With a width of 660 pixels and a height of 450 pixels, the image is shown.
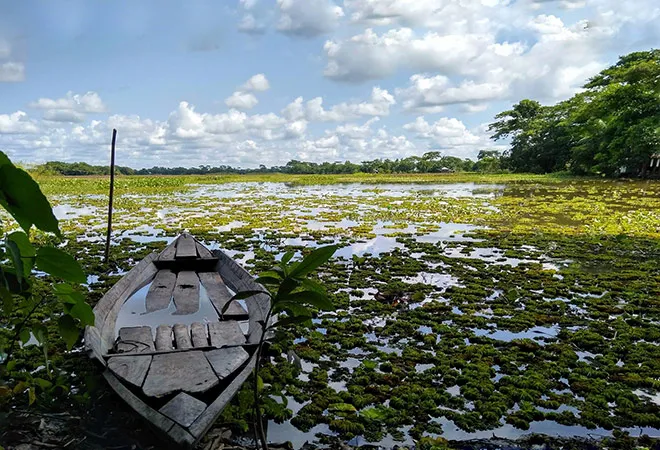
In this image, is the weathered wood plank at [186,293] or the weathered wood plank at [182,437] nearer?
the weathered wood plank at [182,437]

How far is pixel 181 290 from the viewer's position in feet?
19.6

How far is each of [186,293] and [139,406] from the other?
3.25 meters

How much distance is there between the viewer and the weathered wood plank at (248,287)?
4.08 meters

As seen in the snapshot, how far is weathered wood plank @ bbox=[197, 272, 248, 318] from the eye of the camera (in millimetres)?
4918

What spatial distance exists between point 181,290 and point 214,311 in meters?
0.88

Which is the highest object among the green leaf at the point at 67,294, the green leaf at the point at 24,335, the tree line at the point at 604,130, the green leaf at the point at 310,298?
the tree line at the point at 604,130

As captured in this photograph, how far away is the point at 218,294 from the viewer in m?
5.79

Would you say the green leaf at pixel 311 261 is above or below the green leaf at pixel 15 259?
below

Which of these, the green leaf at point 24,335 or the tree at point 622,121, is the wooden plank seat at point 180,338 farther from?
the tree at point 622,121

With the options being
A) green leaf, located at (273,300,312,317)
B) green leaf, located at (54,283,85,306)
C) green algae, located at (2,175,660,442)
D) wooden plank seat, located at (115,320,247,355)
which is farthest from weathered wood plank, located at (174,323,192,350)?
green leaf, located at (54,283,85,306)

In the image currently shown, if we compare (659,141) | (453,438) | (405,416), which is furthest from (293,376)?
(659,141)

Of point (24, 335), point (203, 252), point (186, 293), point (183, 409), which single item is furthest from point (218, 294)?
point (24, 335)

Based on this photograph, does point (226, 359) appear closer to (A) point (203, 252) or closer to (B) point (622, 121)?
(A) point (203, 252)

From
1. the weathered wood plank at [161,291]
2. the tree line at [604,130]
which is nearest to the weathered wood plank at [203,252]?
the weathered wood plank at [161,291]
